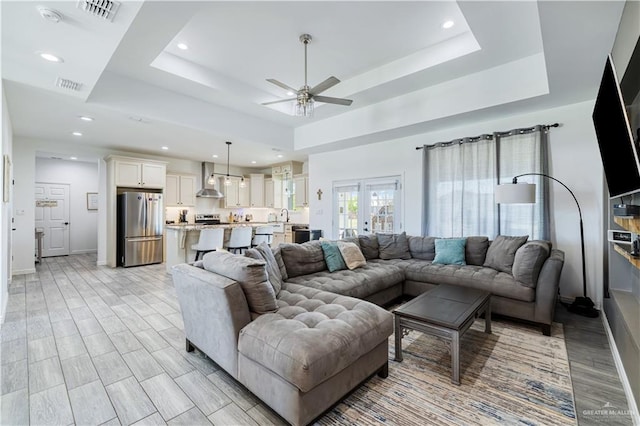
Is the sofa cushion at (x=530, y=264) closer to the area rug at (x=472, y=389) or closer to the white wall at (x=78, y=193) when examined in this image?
the area rug at (x=472, y=389)

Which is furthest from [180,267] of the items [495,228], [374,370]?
[495,228]

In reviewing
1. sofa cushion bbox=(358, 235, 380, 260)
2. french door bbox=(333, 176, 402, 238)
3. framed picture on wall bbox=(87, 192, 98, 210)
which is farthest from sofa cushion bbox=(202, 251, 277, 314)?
framed picture on wall bbox=(87, 192, 98, 210)

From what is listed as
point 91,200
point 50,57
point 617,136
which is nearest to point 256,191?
point 91,200

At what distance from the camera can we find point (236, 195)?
347 inches

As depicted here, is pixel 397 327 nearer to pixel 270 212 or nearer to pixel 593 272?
pixel 593 272

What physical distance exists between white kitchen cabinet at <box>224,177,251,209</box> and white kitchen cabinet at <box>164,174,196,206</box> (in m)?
0.95

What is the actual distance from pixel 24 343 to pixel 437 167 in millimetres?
5581

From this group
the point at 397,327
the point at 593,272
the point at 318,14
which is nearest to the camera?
the point at 397,327

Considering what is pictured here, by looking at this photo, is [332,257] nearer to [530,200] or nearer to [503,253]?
[503,253]

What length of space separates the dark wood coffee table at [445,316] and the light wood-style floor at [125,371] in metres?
0.74

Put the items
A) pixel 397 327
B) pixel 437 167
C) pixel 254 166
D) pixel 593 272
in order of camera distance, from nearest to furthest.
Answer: pixel 397 327, pixel 593 272, pixel 437 167, pixel 254 166

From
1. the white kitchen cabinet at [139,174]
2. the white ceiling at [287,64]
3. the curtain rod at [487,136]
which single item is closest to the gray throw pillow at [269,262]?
the white ceiling at [287,64]

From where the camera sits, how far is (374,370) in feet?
6.61

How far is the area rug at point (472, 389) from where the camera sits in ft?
5.65
